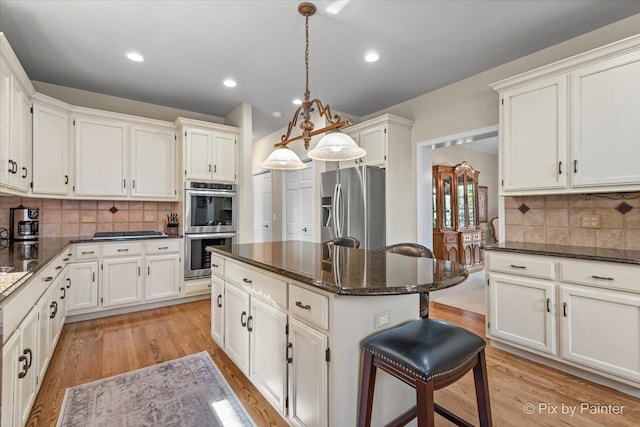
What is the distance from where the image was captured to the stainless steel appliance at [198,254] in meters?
3.91

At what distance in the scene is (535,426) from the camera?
1713 millimetres

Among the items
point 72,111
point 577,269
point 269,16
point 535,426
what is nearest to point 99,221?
point 72,111

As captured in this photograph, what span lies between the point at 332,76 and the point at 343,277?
268 cm

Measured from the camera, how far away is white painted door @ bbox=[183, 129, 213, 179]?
394 centimetres

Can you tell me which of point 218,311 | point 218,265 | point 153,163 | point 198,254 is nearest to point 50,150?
point 153,163

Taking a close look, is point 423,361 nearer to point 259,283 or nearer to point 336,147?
point 259,283

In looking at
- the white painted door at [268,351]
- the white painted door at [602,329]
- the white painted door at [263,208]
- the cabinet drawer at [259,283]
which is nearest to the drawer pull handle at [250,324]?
the white painted door at [268,351]

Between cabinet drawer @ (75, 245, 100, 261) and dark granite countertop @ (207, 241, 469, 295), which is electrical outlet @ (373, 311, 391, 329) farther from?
cabinet drawer @ (75, 245, 100, 261)

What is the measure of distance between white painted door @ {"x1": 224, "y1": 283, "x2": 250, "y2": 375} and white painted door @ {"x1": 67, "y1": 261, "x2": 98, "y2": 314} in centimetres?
199

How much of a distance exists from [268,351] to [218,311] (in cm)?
93

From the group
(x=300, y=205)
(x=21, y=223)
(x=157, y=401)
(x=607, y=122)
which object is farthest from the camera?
(x=300, y=205)

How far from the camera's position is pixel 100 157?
359 centimetres

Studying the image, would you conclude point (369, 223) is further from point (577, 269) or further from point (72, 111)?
point (72, 111)

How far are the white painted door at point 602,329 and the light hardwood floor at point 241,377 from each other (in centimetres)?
21
